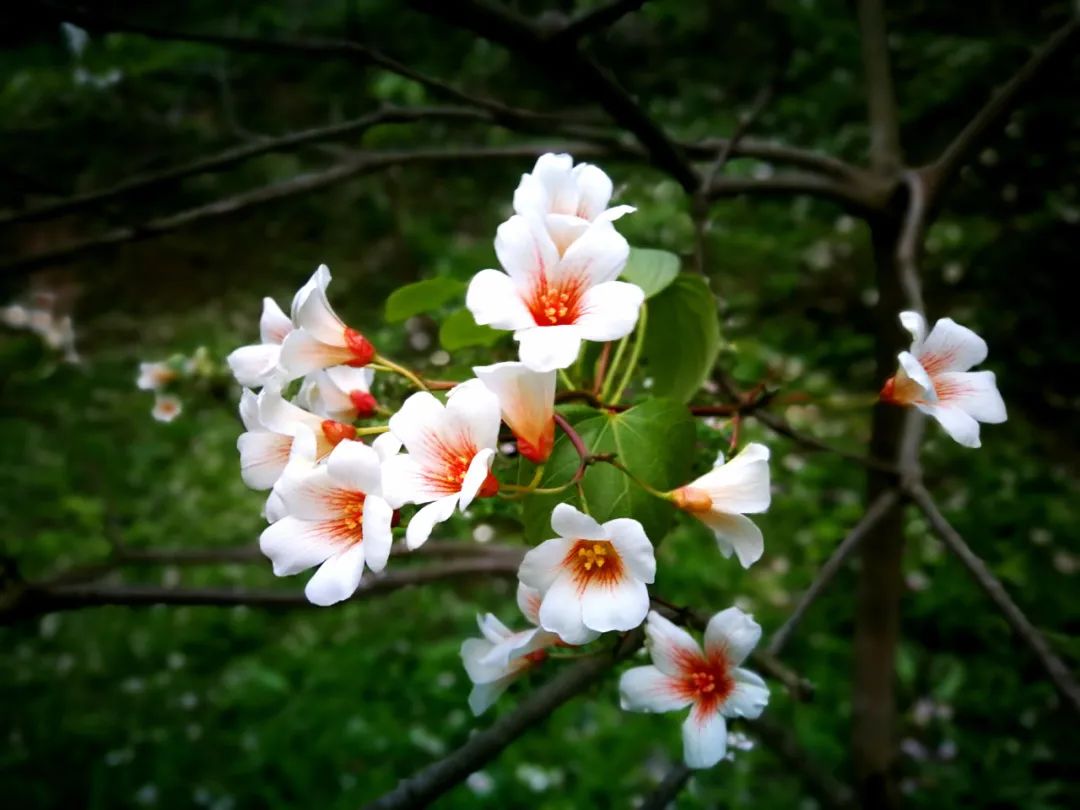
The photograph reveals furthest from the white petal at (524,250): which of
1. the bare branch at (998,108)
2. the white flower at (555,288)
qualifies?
the bare branch at (998,108)

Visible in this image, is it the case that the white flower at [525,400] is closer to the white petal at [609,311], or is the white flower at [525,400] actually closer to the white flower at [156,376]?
the white petal at [609,311]

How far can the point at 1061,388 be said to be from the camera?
69.7 inches

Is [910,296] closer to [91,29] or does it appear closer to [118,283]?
[91,29]

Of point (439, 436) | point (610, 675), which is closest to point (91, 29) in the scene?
point (439, 436)

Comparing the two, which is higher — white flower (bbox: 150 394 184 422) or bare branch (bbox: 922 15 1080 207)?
bare branch (bbox: 922 15 1080 207)

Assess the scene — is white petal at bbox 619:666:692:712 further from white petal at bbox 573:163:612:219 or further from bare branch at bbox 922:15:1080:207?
bare branch at bbox 922:15:1080:207

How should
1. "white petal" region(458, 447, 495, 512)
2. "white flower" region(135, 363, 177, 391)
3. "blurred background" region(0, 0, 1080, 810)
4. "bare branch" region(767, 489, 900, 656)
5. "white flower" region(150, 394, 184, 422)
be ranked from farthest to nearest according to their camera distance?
"blurred background" region(0, 0, 1080, 810) < "white flower" region(135, 363, 177, 391) < "white flower" region(150, 394, 184, 422) < "bare branch" region(767, 489, 900, 656) < "white petal" region(458, 447, 495, 512)

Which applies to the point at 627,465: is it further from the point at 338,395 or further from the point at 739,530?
the point at 338,395

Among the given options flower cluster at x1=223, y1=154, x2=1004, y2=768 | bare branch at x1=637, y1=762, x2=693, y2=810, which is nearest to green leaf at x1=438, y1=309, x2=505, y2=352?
flower cluster at x1=223, y1=154, x2=1004, y2=768

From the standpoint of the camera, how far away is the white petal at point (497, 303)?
1.76 ft

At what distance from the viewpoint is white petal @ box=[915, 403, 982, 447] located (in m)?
0.59

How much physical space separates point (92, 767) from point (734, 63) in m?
2.41

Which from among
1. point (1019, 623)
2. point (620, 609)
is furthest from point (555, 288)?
point (1019, 623)

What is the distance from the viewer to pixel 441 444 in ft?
1.78
